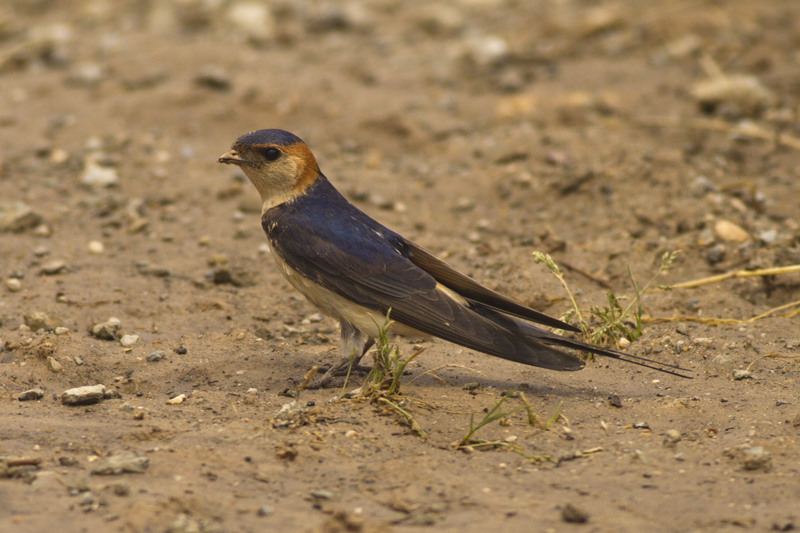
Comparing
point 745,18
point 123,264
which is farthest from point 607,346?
point 745,18

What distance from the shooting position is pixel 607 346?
4012 mm

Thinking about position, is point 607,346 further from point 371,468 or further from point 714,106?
point 714,106

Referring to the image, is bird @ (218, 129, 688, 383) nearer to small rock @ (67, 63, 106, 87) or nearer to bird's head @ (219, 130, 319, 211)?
bird's head @ (219, 130, 319, 211)

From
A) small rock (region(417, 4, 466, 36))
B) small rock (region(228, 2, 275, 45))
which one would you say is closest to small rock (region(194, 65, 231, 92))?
small rock (region(228, 2, 275, 45))

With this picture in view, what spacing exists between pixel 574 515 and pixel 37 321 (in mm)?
2902

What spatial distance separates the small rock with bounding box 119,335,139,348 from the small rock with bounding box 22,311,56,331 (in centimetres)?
36

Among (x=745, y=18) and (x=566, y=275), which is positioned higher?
(x=745, y=18)

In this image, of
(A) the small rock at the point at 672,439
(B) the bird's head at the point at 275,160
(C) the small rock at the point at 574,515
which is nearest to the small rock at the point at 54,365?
(B) the bird's head at the point at 275,160

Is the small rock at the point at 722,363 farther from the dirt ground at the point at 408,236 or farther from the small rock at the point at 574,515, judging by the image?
the small rock at the point at 574,515

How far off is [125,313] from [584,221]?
10.2ft

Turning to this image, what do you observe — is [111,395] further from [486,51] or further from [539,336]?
[486,51]

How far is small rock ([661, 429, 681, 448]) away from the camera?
298cm

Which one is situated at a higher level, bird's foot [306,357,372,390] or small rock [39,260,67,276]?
bird's foot [306,357,372,390]

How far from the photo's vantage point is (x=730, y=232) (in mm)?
5027
